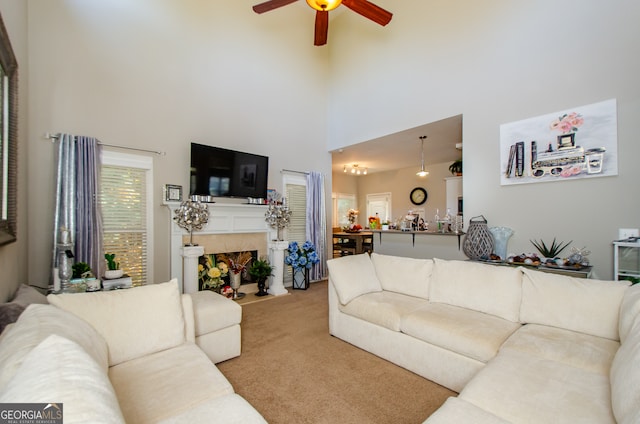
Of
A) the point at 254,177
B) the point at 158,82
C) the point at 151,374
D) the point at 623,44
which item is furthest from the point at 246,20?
the point at 151,374

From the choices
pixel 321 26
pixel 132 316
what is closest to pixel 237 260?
pixel 132 316

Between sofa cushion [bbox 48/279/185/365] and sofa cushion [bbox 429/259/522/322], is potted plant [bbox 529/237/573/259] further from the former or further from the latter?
sofa cushion [bbox 48/279/185/365]

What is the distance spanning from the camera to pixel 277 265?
4.74 meters

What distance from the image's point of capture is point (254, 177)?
15.0 feet

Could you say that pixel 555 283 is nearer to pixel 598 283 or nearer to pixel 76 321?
pixel 598 283

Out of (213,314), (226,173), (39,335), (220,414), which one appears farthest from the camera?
(226,173)

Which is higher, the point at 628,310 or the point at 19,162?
the point at 19,162

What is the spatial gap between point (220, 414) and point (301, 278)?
163 inches

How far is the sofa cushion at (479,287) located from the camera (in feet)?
7.29

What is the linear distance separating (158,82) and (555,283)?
194 inches

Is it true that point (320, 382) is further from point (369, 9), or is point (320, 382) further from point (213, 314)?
point (369, 9)

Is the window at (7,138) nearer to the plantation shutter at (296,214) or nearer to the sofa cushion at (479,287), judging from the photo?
the sofa cushion at (479,287)

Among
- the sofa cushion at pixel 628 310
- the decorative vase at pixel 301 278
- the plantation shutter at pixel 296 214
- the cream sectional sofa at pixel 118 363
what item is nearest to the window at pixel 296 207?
the plantation shutter at pixel 296 214

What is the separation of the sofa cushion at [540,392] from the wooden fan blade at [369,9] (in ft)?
12.4
